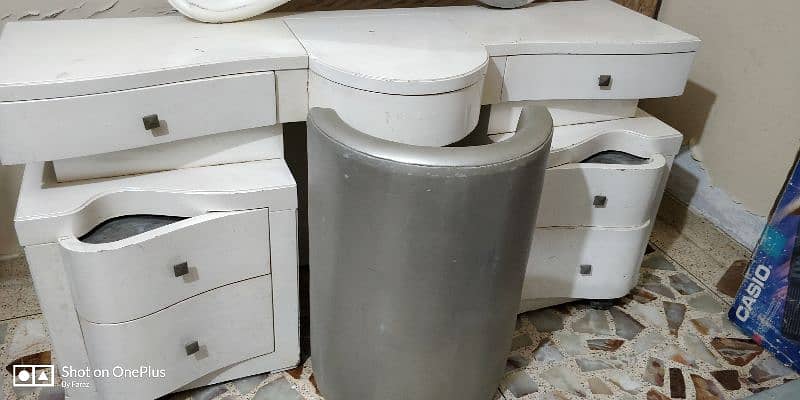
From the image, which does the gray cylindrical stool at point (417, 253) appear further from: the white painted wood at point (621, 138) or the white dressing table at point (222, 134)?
the white painted wood at point (621, 138)

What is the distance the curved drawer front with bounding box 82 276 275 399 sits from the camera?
1154 millimetres

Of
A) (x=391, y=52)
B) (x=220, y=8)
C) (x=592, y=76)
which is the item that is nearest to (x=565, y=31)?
(x=592, y=76)

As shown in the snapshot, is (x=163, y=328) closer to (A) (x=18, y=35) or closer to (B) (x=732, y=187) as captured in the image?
(A) (x=18, y=35)

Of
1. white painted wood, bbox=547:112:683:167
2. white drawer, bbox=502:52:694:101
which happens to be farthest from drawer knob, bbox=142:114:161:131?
white painted wood, bbox=547:112:683:167

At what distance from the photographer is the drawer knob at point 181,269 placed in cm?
115

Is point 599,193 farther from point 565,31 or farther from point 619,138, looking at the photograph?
point 565,31

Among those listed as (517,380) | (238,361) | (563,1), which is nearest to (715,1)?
(563,1)

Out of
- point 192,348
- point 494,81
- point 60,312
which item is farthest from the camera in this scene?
point 494,81

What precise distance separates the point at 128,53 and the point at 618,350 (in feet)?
4.17

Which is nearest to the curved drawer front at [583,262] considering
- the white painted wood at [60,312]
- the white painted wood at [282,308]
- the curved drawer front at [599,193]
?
the curved drawer front at [599,193]

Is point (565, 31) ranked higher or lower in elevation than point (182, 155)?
higher

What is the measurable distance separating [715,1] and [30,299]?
1.97 metres

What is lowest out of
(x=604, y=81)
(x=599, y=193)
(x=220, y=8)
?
(x=599, y=193)

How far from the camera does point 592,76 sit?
1424 millimetres
